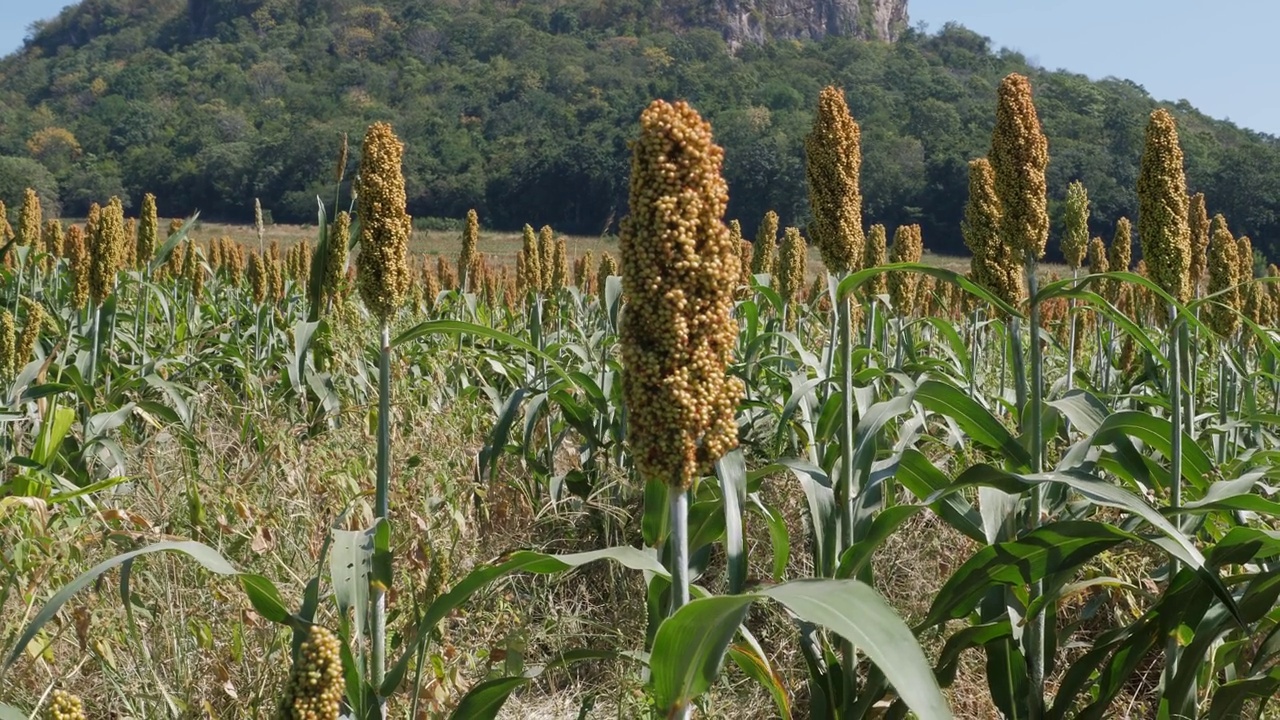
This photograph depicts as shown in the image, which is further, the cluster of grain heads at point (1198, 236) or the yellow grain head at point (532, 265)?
the yellow grain head at point (532, 265)

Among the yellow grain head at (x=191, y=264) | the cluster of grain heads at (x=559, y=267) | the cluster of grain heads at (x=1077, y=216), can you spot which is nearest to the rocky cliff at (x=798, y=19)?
the yellow grain head at (x=191, y=264)

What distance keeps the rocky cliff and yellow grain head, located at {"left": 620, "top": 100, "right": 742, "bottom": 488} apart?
135478mm

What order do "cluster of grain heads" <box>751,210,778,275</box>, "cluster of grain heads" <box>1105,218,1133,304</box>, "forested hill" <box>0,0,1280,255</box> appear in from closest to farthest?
"cluster of grain heads" <box>1105,218,1133,304</box>
"cluster of grain heads" <box>751,210,778,275</box>
"forested hill" <box>0,0,1280,255</box>

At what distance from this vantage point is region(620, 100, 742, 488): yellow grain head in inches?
72.6

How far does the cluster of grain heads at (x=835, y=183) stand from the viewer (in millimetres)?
3072

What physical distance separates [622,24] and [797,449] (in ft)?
397

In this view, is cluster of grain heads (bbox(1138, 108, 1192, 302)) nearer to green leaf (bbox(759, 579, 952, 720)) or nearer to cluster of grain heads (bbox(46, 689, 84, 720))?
green leaf (bbox(759, 579, 952, 720))

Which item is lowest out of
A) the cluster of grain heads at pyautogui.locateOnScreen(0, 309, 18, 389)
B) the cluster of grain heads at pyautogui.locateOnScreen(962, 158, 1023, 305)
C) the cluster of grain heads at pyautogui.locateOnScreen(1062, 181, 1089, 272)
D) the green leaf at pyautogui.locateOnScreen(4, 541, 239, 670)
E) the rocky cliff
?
the green leaf at pyautogui.locateOnScreen(4, 541, 239, 670)

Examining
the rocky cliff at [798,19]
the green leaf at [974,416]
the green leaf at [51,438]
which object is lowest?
the green leaf at [51,438]

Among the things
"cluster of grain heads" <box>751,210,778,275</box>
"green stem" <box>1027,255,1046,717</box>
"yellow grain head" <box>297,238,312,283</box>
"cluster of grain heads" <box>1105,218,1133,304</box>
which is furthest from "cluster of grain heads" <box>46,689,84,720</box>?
"yellow grain head" <box>297,238,312,283</box>

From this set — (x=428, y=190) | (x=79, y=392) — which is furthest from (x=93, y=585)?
(x=428, y=190)

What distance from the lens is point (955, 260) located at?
A: 1464 inches

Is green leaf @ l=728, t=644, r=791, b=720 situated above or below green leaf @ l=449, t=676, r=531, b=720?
above

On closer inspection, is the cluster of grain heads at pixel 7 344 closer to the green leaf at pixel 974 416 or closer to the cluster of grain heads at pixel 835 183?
the cluster of grain heads at pixel 835 183
